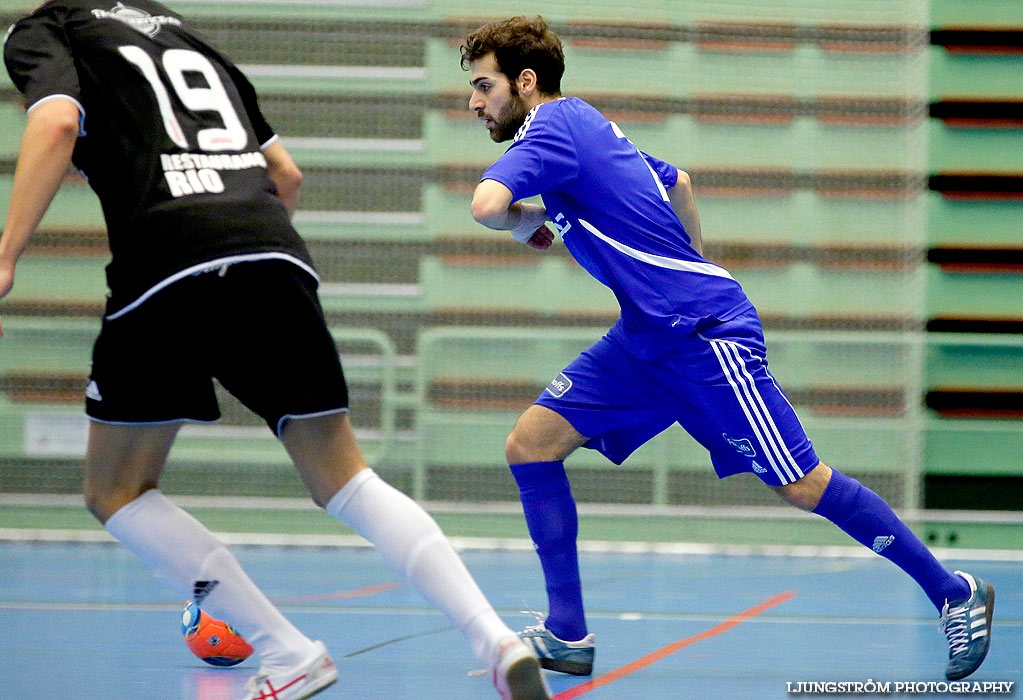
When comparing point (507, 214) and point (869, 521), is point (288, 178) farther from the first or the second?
point (869, 521)

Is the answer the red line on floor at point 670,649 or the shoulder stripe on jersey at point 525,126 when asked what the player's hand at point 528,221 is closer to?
the shoulder stripe on jersey at point 525,126

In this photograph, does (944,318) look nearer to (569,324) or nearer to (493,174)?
(569,324)

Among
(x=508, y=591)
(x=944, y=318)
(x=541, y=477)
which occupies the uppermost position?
(x=541, y=477)

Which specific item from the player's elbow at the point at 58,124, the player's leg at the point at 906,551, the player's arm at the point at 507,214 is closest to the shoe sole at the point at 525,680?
the player's arm at the point at 507,214

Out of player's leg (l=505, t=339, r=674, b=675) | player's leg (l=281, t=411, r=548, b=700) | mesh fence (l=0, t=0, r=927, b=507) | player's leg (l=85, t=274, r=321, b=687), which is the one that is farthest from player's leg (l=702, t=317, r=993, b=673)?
mesh fence (l=0, t=0, r=927, b=507)

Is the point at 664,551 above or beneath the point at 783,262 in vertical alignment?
beneath

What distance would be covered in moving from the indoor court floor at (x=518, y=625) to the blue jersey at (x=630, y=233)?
0.92 meters

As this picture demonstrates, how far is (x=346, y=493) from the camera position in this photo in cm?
229

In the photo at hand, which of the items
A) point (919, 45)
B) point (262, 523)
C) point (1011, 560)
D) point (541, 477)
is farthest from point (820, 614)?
point (919, 45)

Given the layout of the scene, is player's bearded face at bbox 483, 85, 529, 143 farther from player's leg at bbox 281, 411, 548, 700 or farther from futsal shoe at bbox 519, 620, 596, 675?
futsal shoe at bbox 519, 620, 596, 675

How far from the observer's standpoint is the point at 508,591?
4688 mm

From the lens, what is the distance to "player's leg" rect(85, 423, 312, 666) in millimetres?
2373

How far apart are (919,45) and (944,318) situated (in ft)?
4.72

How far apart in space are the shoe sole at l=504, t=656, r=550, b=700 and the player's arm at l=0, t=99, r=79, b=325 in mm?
1105
